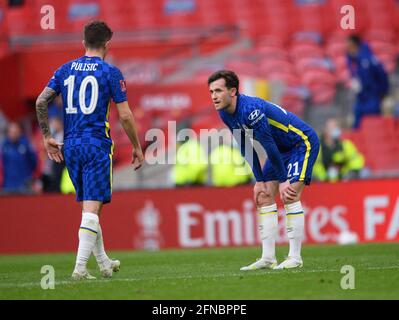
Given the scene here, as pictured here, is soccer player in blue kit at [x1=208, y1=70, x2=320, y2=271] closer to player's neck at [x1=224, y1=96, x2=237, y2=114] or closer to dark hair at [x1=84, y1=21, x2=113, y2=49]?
player's neck at [x1=224, y1=96, x2=237, y2=114]

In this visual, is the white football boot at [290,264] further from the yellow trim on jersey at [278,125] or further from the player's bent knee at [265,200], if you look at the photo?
the yellow trim on jersey at [278,125]

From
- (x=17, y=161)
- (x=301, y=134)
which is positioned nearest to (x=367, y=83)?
(x=17, y=161)

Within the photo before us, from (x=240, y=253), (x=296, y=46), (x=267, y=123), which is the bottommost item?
(x=240, y=253)

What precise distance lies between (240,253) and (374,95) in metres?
8.46

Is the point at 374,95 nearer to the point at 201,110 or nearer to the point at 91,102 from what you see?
the point at 201,110

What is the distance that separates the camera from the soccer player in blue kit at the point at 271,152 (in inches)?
411

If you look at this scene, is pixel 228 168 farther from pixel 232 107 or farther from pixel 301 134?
pixel 232 107

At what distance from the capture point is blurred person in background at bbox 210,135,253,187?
19.8 m

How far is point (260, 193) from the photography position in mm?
10984

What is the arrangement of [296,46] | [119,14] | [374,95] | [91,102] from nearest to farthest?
[91,102]
[374,95]
[296,46]
[119,14]

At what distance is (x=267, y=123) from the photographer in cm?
1045

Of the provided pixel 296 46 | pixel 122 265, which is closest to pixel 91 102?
pixel 122 265

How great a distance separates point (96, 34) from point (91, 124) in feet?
2.86

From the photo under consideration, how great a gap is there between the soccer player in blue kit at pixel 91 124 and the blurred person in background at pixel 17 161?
12179mm
